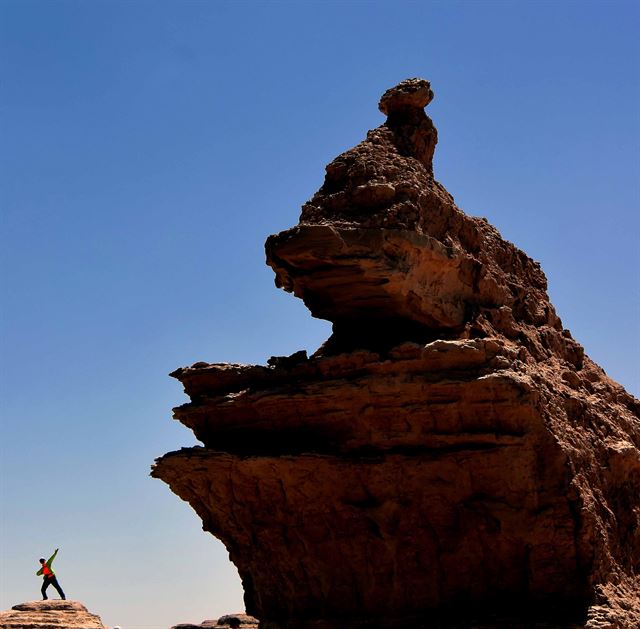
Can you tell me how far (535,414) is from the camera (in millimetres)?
20969

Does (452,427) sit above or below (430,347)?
below

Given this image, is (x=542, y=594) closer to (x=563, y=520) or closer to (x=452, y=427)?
(x=563, y=520)

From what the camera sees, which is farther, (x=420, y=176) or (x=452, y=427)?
(x=420, y=176)

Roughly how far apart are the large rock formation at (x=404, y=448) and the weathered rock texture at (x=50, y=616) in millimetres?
2918

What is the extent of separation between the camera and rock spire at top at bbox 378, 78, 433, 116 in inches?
937

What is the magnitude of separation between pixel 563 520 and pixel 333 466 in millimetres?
3998

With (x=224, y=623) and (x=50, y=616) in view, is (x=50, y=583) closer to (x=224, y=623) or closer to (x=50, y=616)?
(x=50, y=616)

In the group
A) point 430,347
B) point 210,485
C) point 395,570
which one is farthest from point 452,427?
point 210,485

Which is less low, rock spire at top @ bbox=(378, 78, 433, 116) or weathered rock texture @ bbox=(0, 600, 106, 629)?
rock spire at top @ bbox=(378, 78, 433, 116)

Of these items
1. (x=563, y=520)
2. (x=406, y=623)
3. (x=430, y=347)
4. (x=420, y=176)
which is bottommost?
(x=406, y=623)

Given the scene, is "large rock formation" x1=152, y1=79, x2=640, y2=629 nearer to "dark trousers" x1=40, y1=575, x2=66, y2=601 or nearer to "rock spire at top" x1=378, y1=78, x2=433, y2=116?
"rock spire at top" x1=378, y1=78, x2=433, y2=116

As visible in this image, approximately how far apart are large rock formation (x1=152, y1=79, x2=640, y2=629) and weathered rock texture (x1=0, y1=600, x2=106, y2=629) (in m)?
2.92

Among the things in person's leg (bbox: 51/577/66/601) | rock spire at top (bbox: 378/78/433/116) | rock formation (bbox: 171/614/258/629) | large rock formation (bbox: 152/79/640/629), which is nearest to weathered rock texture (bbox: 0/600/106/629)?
person's leg (bbox: 51/577/66/601)

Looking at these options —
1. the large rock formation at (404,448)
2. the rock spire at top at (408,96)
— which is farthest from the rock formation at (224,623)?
the rock spire at top at (408,96)
